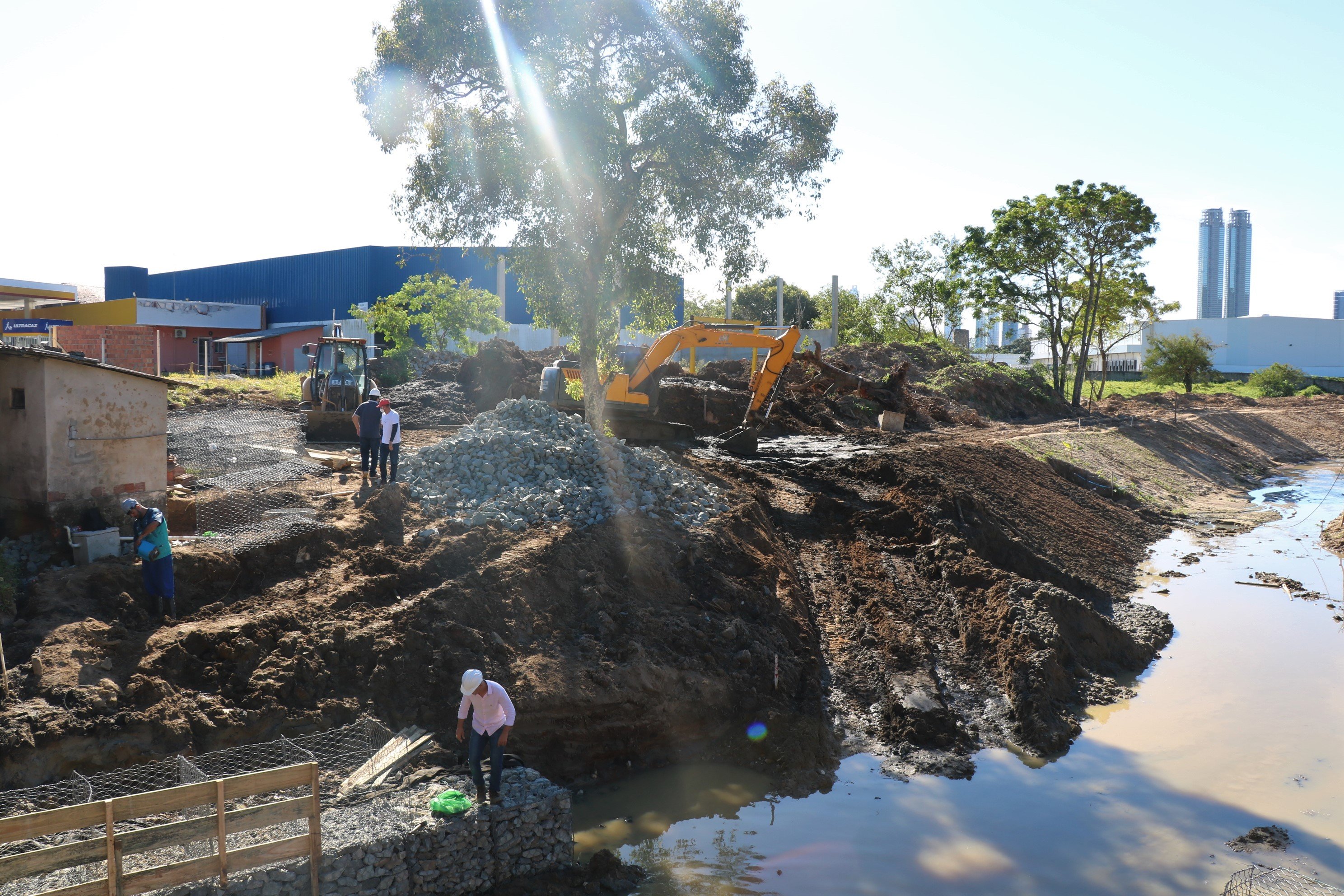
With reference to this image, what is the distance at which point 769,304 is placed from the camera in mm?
72500

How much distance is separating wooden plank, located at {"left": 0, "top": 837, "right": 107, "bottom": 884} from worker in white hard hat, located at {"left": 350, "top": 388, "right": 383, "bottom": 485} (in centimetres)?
902

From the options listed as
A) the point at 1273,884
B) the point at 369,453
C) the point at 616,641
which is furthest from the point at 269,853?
the point at 369,453

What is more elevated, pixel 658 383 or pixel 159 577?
pixel 658 383

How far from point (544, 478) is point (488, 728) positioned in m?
6.78

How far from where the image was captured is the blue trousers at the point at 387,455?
14727mm

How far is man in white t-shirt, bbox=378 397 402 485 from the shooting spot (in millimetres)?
14438

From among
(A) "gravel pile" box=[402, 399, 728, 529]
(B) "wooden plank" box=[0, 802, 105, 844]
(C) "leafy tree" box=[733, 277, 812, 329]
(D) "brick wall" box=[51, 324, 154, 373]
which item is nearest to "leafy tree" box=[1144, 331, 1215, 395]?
(C) "leafy tree" box=[733, 277, 812, 329]

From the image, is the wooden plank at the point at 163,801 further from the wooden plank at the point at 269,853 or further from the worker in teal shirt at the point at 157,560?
the worker in teal shirt at the point at 157,560

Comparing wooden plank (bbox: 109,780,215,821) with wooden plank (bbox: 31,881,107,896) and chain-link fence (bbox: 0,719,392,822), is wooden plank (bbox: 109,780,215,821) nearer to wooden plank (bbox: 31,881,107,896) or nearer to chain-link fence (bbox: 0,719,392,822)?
wooden plank (bbox: 31,881,107,896)

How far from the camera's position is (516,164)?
15398 millimetres

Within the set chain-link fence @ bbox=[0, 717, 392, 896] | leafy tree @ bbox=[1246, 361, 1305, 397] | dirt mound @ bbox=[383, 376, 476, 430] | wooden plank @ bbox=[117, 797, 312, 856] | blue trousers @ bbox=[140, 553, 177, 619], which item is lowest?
chain-link fence @ bbox=[0, 717, 392, 896]

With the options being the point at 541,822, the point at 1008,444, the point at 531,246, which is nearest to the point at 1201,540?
the point at 1008,444

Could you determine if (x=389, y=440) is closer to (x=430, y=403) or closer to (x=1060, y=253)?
(x=430, y=403)

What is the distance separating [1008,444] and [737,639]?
1656 centimetres
